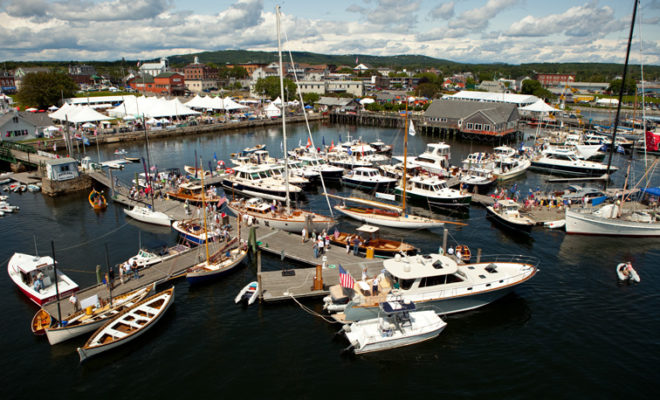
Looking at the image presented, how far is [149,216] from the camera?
125 ft

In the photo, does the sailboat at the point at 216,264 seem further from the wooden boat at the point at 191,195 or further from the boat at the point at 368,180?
the boat at the point at 368,180

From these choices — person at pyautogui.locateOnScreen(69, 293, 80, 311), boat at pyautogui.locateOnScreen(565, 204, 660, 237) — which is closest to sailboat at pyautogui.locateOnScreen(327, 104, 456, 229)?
boat at pyautogui.locateOnScreen(565, 204, 660, 237)

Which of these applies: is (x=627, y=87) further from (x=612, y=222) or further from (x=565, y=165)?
(x=612, y=222)

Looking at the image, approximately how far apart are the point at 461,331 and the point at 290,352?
9.98 metres

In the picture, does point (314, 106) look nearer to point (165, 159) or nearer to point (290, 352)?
point (165, 159)

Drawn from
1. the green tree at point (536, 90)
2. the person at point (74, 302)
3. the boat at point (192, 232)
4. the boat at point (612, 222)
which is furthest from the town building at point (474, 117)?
the person at point (74, 302)

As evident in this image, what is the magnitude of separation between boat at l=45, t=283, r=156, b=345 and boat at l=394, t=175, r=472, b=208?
29.1 m

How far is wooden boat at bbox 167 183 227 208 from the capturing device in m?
42.8

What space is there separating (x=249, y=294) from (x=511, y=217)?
83.2ft

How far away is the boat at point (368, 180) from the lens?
4947 cm

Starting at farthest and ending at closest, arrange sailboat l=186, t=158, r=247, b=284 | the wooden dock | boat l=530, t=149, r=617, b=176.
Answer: boat l=530, t=149, r=617, b=176 → sailboat l=186, t=158, r=247, b=284 → the wooden dock

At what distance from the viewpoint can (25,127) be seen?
7181 centimetres

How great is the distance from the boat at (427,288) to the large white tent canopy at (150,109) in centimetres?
8478

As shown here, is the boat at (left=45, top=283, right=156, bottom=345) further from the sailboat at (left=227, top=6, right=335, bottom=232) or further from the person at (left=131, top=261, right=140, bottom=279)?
the sailboat at (left=227, top=6, right=335, bottom=232)
